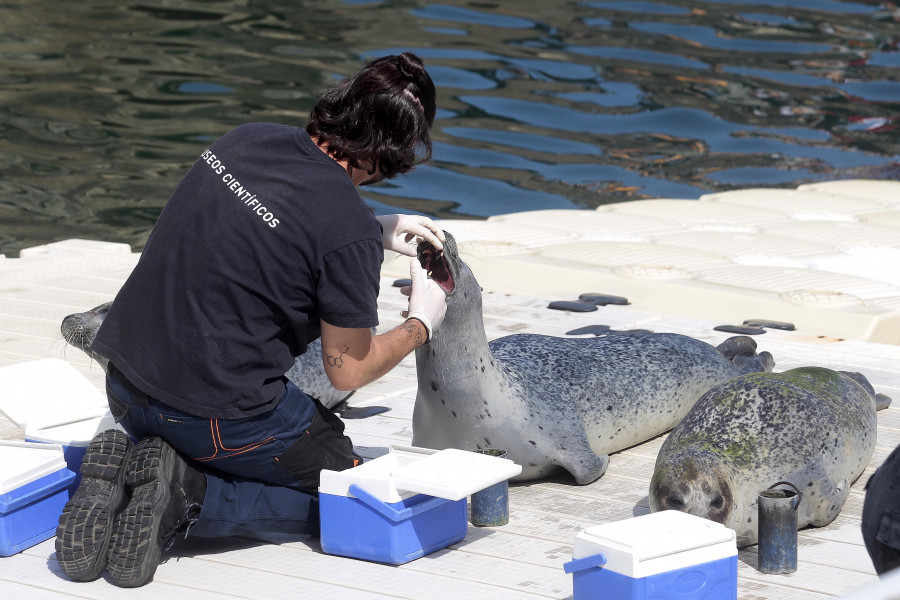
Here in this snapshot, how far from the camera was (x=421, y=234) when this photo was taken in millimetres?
3670

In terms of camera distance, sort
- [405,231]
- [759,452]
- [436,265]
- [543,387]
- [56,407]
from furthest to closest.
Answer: [543,387]
[56,407]
[436,265]
[405,231]
[759,452]

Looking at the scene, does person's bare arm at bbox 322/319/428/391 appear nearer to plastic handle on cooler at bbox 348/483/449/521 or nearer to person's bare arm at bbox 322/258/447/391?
person's bare arm at bbox 322/258/447/391

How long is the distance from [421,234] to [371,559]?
935 millimetres

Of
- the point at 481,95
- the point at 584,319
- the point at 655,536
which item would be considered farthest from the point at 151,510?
the point at 481,95

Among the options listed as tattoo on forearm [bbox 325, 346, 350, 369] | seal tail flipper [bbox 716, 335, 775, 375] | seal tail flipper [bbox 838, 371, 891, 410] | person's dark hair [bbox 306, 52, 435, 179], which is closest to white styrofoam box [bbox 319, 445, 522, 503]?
tattoo on forearm [bbox 325, 346, 350, 369]

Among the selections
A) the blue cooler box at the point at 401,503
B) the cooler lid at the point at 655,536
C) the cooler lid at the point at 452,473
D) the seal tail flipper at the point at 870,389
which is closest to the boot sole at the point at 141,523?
the blue cooler box at the point at 401,503

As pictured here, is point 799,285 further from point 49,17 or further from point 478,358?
point 49,17

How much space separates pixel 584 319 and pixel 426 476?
2.78 m

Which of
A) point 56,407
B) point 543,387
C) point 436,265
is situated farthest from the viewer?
point 543,387

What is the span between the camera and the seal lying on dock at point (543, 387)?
12.9 feet

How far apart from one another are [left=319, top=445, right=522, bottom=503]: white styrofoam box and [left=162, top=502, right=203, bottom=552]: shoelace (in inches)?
13.3

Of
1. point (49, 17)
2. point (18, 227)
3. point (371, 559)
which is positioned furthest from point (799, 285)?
point (49, 17)

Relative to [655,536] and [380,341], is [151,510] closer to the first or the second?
[380,341]

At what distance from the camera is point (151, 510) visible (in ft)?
10.6
